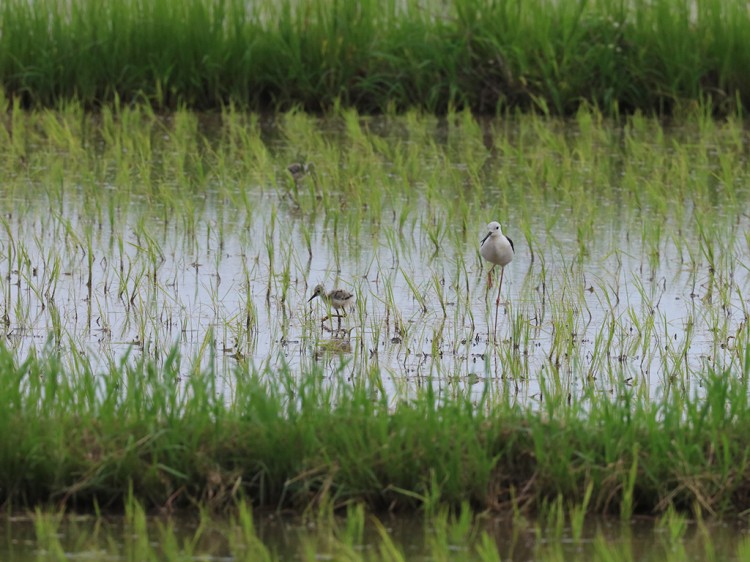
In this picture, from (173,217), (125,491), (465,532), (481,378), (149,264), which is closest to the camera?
(465,532)

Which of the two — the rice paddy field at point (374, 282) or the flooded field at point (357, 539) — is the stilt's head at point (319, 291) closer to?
the rice paddy field at point (374, 282)

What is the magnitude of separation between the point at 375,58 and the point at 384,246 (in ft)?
12.1

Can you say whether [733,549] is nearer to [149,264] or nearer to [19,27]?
[149,264]

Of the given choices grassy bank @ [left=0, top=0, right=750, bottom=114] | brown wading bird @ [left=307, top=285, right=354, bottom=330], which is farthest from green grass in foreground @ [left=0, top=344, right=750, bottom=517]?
grassy bank @ [left=0, top=0, right=750, bottom=114]

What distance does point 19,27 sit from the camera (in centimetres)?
1078

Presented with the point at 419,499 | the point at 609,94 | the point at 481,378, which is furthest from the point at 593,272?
the point at 609,94

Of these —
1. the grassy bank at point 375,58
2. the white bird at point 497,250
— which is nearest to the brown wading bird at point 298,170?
the grassy bank at point 375,58

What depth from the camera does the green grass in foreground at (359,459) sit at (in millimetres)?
4109

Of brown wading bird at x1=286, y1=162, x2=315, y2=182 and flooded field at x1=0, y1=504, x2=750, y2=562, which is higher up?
brown wading bird at x1=286, y1=162, x2=315, y2=182

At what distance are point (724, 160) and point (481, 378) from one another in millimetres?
3770

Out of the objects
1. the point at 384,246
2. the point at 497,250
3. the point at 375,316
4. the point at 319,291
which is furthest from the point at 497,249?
the point at 384,246

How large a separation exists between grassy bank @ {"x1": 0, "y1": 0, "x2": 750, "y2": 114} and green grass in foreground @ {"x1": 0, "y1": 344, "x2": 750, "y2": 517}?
6539 mm

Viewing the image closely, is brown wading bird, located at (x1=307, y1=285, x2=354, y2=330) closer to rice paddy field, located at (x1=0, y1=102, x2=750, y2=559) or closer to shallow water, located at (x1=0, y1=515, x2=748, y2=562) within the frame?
rice paddy field, located at (x1=0, y1=102, x2=750, y2=559)

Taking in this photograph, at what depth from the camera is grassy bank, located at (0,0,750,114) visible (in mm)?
10789
